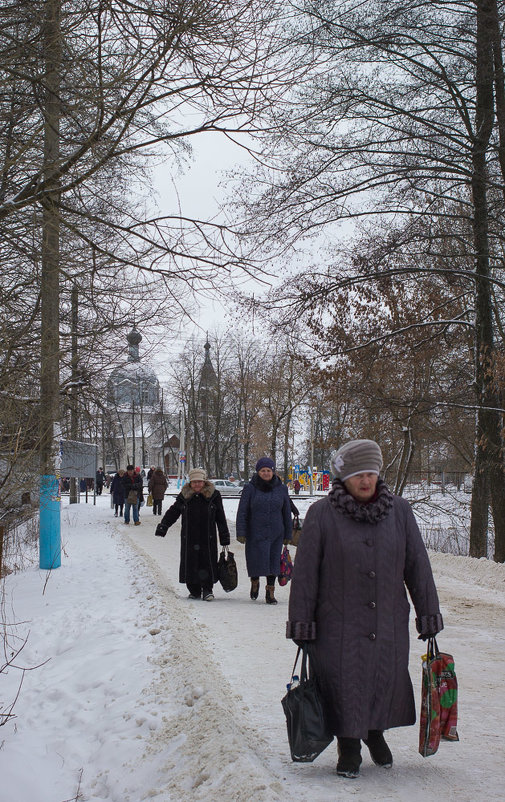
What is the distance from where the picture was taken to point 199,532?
33.3 feet

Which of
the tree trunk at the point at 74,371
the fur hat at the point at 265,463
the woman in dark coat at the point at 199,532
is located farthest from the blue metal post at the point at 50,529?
the fur hat at the point at 265,463

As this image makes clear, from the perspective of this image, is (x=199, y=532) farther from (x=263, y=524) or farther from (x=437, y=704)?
(x=437, y=704)

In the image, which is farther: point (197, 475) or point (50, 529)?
point (50, 529)

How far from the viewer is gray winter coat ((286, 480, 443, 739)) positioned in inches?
152

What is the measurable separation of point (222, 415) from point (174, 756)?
57309 millimetres

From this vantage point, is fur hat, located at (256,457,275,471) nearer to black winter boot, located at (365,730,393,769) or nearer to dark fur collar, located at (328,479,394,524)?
dark fur collar, located at (328,479,394,524)

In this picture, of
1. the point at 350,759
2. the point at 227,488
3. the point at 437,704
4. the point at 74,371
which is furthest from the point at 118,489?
the point at 227,488

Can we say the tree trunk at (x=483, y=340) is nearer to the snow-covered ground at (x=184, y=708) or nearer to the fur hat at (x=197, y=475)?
the fur hat at (x=197, y=475)

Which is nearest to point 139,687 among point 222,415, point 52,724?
point 52,724

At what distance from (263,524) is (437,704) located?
20.1 feet

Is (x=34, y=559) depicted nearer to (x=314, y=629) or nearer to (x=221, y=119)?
(x=221, y=119)

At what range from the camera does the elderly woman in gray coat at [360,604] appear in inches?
153

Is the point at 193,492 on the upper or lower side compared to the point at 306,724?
upper

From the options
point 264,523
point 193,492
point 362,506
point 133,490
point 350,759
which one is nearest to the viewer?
point 350,759
